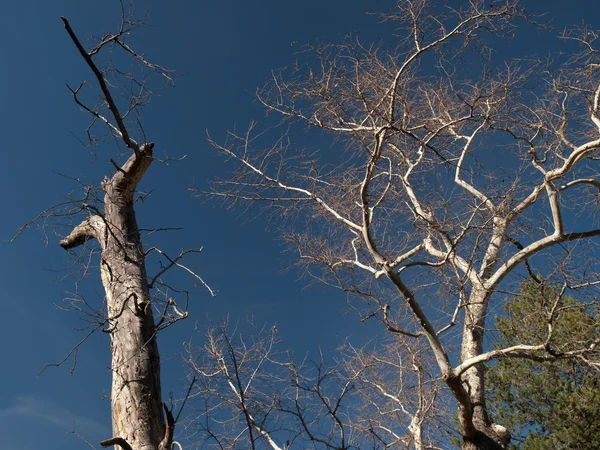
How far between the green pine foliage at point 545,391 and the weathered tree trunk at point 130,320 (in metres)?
8.08

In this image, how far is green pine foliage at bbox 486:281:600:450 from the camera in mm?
10273

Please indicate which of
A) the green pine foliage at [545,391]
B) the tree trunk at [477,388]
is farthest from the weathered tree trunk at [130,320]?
the green pine foliage at [545,391]

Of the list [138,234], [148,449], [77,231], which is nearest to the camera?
[148,449]

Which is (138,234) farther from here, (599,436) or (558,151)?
(599,436)

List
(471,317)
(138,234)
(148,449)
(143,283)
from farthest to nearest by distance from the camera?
1. (471,317)
2. (138,234)
3. (143,283)
4. (148,449)

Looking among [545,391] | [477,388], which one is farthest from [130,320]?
[545,391]

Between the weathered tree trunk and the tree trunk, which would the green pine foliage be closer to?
the tree trunk

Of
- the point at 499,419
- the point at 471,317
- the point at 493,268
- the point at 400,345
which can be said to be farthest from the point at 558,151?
the point at 499,419

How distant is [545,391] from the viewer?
38.0 feet

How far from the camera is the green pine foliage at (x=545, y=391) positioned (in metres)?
10.3

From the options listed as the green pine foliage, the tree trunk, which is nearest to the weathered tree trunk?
the tree trunk

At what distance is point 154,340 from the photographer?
3209mm

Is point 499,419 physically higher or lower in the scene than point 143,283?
higher

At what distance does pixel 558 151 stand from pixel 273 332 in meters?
4.33
